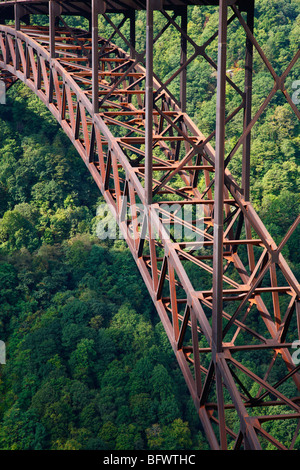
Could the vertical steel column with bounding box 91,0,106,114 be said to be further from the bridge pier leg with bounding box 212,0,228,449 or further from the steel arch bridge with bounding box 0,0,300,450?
the bridge pier leg with bounding box 212,0,228,449

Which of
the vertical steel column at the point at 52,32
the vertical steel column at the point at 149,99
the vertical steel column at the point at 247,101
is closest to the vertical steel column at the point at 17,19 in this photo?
the vertical steel column at the point at 52,32

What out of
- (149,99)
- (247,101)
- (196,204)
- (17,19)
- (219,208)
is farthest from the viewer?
(17,19)

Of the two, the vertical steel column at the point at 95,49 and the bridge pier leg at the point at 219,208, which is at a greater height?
the vertical steel column at the point at 95,49

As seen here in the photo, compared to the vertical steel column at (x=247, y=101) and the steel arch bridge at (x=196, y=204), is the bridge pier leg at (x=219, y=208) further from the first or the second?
the vertical steel column at (x=247, y=101)

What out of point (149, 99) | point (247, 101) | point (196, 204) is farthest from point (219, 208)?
point (196, 204)

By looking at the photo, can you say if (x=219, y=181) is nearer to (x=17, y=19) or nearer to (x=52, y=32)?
(x=52, y=32)

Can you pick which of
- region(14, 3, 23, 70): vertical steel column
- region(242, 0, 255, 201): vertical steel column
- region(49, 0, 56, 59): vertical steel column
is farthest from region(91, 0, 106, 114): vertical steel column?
region(14, 3, 23, 70): vertical steel column
